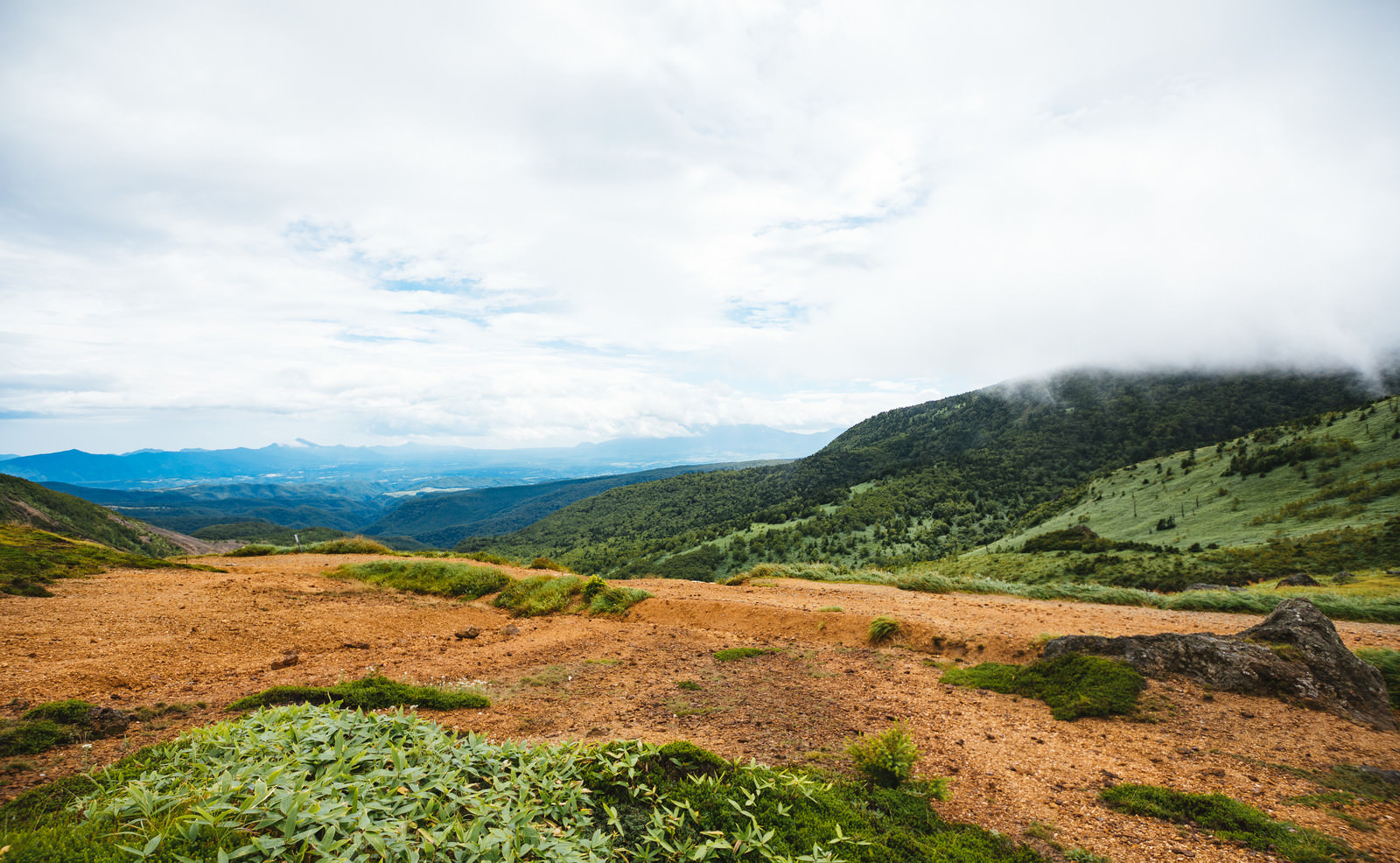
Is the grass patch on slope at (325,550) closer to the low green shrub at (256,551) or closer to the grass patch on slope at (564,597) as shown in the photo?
the low green shrub at (256,551)

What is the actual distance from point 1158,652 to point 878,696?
4.28m

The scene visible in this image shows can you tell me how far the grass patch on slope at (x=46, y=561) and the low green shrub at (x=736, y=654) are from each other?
15.0 metres

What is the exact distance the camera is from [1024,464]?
228 ft

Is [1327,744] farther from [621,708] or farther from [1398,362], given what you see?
[1398,362]

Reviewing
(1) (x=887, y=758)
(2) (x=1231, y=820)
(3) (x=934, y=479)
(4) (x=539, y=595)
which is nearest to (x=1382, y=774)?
(2) (x=1231, y=820)

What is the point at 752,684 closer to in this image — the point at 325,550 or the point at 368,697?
the point at 368,697

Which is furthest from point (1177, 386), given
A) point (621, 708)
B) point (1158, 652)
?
point (621, 708)

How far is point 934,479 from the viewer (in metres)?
66.4

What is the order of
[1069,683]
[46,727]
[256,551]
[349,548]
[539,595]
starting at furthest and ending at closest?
[349,548]
[256,551]
[539,595]
[1069,683]
[46,727]

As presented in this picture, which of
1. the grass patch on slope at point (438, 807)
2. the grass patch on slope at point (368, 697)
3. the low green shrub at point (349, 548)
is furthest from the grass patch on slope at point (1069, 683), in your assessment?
the low green shrub at point (349, 548)

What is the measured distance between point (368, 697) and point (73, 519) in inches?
3386

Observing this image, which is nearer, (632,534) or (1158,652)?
Result: (1158,652)

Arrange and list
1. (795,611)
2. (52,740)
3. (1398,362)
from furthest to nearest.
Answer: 1. (1398,362)
2. (795,611)
3. (52,740)

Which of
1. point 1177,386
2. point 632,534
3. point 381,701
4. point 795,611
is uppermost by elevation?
point 1177,386
